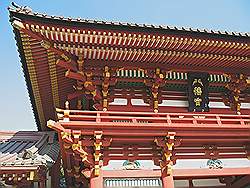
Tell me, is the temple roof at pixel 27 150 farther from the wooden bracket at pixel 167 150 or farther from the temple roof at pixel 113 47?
the wooden bracket at pixel 167 150

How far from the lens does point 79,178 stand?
11.3 metres

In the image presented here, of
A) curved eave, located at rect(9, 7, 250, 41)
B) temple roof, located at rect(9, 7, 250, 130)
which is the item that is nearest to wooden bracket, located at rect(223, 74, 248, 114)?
temple roof, located at rect(9, 7, 250, 130)

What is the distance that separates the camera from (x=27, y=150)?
33.9 ft

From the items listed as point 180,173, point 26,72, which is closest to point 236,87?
point 180,173

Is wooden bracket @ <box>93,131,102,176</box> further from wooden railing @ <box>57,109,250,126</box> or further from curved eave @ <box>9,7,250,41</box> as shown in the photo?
curved eave @ <box>9,7,250,41</box>

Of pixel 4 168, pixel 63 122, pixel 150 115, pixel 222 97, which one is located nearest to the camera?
pixel 63 122

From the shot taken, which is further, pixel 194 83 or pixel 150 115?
pixel 194 83

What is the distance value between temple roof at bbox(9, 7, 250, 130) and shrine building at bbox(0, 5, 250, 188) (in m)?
0.03

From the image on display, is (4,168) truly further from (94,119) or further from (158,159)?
(158,159)

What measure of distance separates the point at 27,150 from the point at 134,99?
12.6ft

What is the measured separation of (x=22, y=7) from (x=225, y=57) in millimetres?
6590

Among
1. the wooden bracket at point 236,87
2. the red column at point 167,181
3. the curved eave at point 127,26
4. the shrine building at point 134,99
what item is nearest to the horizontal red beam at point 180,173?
the shrine building at point 134,99

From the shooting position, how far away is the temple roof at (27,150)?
9557 millimetres

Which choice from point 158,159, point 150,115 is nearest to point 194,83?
point 150,115
